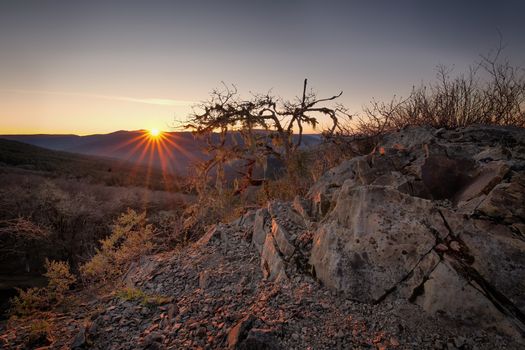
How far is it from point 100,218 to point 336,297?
17811 mm

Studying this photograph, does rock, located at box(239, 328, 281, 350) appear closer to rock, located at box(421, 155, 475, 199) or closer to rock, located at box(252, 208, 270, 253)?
rock, located at box(252, 208, 270, 253)

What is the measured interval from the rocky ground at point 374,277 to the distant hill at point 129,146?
80.4 meters

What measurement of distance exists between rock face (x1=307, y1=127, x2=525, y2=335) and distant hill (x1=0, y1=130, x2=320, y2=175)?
81.6 m

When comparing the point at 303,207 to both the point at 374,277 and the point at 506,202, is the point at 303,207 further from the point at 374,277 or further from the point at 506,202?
the point at 506,202

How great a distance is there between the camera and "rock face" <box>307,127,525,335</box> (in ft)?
10.7

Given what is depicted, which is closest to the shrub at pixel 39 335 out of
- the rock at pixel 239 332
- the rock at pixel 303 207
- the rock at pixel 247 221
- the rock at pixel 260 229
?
the rock at pixel 239 332

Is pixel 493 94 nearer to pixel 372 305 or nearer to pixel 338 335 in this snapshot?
pixel 372 305

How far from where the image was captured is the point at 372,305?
3.77m

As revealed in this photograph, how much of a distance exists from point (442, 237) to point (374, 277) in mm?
994

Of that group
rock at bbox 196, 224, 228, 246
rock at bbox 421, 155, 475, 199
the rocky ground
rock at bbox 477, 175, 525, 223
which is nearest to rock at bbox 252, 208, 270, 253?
the rocky ground

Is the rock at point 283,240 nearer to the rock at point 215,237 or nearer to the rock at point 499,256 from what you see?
the rock at point 215,237

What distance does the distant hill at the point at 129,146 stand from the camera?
94.1 metres

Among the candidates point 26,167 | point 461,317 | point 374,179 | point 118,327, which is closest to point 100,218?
point 118,327

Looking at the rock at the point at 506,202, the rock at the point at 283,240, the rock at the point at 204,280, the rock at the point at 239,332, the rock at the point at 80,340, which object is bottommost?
the rock at the point at 80,340
